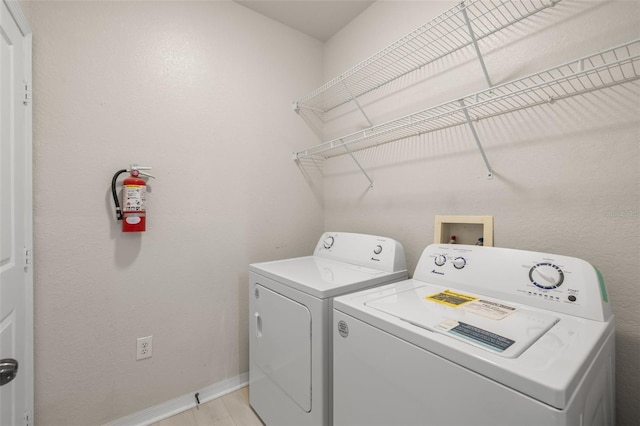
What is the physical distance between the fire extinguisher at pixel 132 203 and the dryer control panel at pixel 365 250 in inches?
46.0

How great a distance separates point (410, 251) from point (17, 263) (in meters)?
1.94

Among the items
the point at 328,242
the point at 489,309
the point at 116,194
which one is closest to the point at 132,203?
the point at 116,194

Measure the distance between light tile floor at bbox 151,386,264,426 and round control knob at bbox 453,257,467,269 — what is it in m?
1.46

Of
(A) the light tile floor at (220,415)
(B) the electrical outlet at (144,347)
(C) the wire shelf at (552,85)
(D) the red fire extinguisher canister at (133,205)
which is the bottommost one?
(A) the light tile floor at (220,415)

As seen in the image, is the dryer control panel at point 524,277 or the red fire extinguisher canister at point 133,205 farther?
the red fire extinguisher canister at point 133,205

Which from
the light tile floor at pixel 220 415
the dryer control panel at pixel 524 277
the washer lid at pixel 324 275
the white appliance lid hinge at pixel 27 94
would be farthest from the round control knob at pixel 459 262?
the white appliance lid hinge at pixel 27 94

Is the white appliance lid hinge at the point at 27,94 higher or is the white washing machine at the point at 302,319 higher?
the white appliance lid hinge at the point at 27,94

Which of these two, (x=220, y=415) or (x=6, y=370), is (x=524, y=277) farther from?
(x=220, y=415)

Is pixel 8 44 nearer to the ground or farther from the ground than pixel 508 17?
nearer to the ground

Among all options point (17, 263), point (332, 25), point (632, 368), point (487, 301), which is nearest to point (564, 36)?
point (487, 301)

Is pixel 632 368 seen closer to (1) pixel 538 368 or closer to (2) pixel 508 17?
(1) pixel 538 368

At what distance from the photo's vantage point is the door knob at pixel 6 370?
785 millimetres

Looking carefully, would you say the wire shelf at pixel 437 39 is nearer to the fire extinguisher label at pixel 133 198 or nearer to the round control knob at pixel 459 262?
the round control knob at pixel 459 262

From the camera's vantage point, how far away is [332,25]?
2240mm
